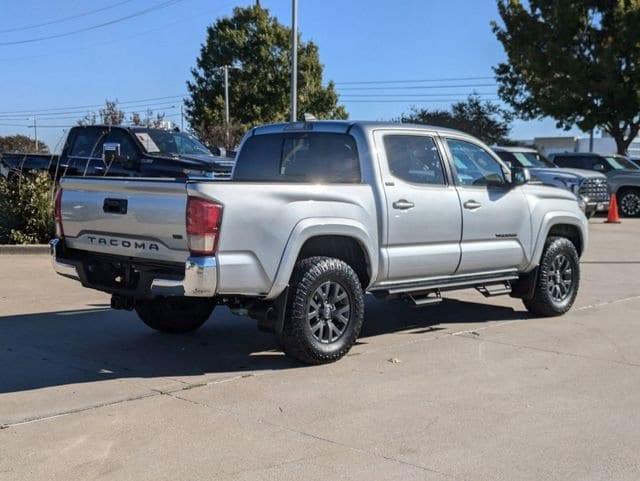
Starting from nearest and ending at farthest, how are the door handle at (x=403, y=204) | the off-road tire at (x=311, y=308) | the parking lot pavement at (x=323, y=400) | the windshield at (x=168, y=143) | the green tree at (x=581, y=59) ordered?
the parking lot pavement at (x=323, y=400), the off-road tire at (x=311, y=308), the door handle at (x=403, y=204), the windshield at (x=168, y=143), the green tree at (x=581, y=59)

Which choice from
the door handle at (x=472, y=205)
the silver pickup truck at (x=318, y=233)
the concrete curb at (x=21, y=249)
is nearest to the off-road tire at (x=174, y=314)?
the silver pickup truck at (x=318, y=233)

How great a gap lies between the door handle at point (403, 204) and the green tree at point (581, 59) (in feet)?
84.0

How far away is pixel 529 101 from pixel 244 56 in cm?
1494

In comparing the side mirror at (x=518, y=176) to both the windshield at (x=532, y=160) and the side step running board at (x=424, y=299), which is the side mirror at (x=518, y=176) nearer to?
the side step running board at (x=424, y=299)

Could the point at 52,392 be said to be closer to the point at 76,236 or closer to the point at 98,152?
the point at 76,236

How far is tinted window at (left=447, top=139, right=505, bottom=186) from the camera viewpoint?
7480 millimetres

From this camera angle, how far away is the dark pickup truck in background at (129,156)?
13.4m

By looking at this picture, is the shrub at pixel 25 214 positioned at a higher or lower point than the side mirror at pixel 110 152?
lower

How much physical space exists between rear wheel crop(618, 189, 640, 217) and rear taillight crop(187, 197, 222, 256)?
2029 centimetres

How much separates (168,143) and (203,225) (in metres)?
9.36

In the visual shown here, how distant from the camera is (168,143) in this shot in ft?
47.2

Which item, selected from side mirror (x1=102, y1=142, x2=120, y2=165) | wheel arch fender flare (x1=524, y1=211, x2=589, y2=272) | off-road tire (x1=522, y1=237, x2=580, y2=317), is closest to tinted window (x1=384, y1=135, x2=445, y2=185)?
wheel arch fender flare (x1=524, y1=211, x2=589, y2=272)

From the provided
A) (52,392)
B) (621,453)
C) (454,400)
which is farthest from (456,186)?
(52,392)

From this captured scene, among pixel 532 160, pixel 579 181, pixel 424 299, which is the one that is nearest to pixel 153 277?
pixel 424 299
